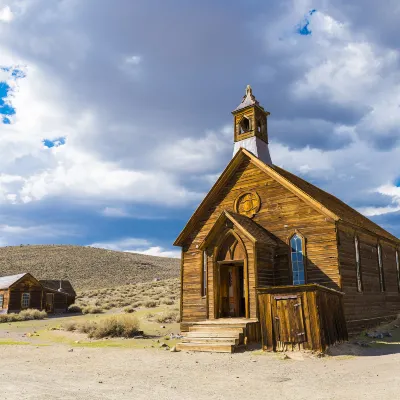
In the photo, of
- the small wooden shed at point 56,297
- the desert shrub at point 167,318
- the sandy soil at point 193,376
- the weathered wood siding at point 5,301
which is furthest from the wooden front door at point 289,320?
the small wooden shed at point 56,297

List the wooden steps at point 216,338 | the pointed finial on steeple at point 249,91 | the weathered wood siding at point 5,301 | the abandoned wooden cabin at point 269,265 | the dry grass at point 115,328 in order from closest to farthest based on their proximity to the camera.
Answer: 1. the abandoned wooden cabin at point 269,265
2. the wooden steps at point 216,338
3. the dry grass at point 115,328
4. the pointed finial on steeple at point 249,91
5. the weathered wood siding at point 5,301

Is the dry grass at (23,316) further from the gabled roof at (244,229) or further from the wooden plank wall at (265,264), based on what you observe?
the wooden plank wall at (265,264)

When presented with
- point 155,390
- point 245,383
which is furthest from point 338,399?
point 155,390

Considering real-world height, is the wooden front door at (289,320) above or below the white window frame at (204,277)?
below

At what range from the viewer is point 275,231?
18172 millimetres

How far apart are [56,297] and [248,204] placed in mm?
32175

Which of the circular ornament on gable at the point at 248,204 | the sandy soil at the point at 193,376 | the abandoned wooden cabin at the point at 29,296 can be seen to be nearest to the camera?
the sandy soil at the point at 193,376

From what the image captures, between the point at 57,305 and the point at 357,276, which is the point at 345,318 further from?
the point at 57,305

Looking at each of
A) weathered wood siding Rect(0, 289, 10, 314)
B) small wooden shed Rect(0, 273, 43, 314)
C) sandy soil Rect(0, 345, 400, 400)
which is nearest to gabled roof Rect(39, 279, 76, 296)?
small wooden shed Rect(0, 273, 43, 314)

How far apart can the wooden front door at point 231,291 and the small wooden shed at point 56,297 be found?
29.7m

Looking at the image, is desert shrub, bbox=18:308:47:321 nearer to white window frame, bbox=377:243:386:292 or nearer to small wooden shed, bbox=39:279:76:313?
small wooden shed, bbox=39:279:76:313

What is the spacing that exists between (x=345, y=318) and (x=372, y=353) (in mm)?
3017

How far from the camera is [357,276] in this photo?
18.0 meters

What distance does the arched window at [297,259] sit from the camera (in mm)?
17031
